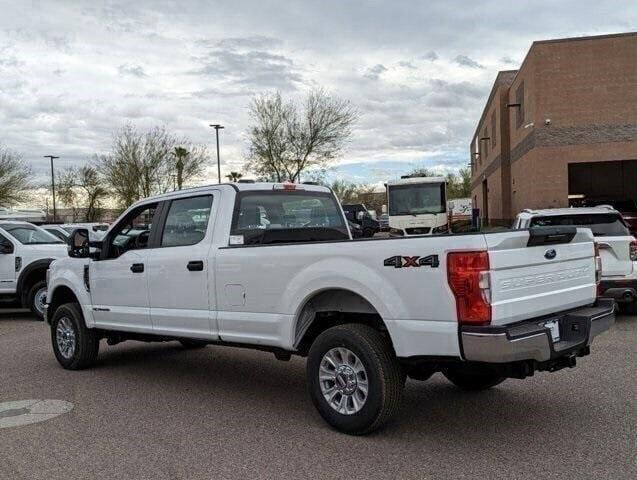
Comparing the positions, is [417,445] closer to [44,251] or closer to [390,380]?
[390,380]

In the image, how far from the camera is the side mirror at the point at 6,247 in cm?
1247

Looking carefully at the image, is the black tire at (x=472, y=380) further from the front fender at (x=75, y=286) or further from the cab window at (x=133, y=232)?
the front fender at (x=75, y=286)

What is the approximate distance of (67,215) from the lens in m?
62.1

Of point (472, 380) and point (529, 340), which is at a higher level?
point (529, 340)

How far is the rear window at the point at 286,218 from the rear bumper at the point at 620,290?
450cm

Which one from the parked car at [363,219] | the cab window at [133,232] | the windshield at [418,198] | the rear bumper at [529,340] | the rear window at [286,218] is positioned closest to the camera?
the rear bumper at [529,340]

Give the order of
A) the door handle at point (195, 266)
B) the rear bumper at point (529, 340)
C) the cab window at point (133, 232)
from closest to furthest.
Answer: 1. the rear bumper at point (529, 340)
2. the door handle at point (195, 266)
3. the cab window at point (133, 232)

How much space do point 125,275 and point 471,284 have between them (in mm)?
3973

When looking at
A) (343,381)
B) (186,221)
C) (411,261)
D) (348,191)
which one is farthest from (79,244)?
(348,191)

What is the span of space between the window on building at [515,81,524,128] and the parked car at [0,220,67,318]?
2486 cm

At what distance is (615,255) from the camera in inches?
369

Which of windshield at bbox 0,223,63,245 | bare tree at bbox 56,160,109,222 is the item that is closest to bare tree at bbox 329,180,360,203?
bare tree at bbox 56,160,109,222

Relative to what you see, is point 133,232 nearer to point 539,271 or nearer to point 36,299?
point 539,271

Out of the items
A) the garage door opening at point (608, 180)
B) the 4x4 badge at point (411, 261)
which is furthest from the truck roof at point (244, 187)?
the garage door opening at point (608, 180)
